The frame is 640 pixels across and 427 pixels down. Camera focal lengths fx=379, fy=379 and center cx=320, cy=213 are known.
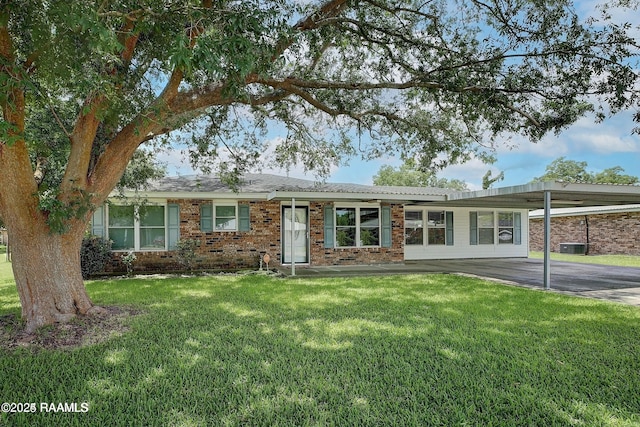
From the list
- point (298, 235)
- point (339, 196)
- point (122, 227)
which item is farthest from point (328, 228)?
point (122, 227)

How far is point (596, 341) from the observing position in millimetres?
4949

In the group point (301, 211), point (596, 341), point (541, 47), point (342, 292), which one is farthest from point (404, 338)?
point (301, 211)

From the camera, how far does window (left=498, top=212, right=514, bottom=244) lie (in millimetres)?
17578

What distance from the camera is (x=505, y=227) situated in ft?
58.0

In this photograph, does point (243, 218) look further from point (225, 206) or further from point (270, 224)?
point (270, 224)

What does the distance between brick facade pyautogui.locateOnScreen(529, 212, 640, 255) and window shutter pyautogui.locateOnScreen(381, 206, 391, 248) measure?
533 inches

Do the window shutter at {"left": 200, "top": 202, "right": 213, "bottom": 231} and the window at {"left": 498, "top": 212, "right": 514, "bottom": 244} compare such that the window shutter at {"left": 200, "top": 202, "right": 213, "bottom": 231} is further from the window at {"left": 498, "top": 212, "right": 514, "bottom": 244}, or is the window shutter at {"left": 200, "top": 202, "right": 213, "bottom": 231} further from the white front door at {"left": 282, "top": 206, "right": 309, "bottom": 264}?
Answer: the window at {"left": 498, "top": 212, "right": 514, "bottom": 244}

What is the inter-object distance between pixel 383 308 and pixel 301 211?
23.6 ft

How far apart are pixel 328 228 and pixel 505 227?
9.27 meters

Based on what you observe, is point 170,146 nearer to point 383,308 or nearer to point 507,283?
point 383,308

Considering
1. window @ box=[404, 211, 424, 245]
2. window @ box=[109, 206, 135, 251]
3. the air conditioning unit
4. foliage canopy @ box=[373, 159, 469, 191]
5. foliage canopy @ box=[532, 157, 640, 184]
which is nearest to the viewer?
window @ box=[109, 206, 135, 251]

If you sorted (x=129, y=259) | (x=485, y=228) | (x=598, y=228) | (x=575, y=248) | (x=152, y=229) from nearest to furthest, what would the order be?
(x=129, y=259), (x=152, y=229), (x=485, y=228), (x=598, y=228), (x=575, y=248)

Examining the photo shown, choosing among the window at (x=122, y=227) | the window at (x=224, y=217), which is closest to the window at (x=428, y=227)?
the window at (x=224, y=217)

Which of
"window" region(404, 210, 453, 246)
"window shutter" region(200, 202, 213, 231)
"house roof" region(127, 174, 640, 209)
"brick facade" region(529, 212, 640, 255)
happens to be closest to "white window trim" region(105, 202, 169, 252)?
"house roof" region(127, 174, 640, 209)
